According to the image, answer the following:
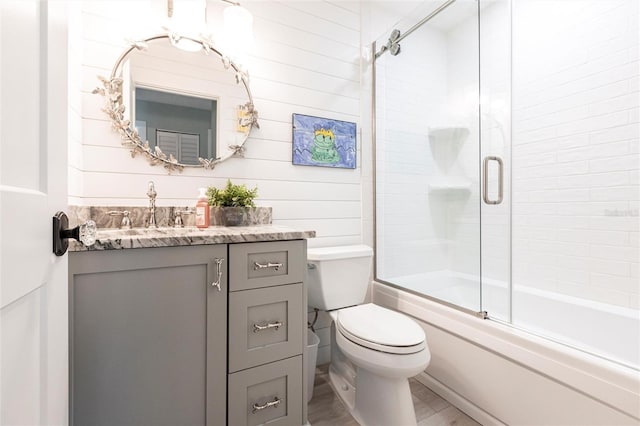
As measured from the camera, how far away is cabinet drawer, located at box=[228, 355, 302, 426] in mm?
1133

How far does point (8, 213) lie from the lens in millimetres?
402

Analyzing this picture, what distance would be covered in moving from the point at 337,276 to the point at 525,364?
932 millimetres

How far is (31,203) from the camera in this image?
0.47 m

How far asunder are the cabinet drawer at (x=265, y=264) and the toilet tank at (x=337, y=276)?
0.39m

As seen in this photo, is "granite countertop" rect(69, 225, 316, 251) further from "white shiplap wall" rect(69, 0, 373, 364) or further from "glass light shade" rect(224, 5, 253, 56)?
"glass light shade" rect(224, 5, 253, 56)

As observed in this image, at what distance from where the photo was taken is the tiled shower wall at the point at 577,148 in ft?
5.33

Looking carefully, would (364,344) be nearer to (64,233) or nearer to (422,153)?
(64,233)

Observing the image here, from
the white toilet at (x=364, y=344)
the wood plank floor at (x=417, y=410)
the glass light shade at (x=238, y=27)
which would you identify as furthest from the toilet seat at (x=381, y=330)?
the glass light shade at (x=238, y=27)

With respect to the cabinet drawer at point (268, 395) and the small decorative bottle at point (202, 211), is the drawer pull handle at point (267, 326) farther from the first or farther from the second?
the small decorative bottle at point (202, 211)

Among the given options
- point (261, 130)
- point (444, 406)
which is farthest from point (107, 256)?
point (444, 406)

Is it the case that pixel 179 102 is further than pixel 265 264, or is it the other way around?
pixel 179 102

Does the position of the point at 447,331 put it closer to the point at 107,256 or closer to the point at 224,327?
the point at 224,327

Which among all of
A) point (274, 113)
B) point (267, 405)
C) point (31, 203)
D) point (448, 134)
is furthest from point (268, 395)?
point (448, 134)

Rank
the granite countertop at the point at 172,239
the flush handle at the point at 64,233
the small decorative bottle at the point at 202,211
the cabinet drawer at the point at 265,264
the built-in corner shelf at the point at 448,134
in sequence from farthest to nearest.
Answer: the built-in corner shelf at the point at 448,134 < the small decorative bottle at the point at 202,211 < the cabinet drawer at the point at 265,264 < the granite countertop at the point at 172,239 < the flush handle at the point at 64,233
